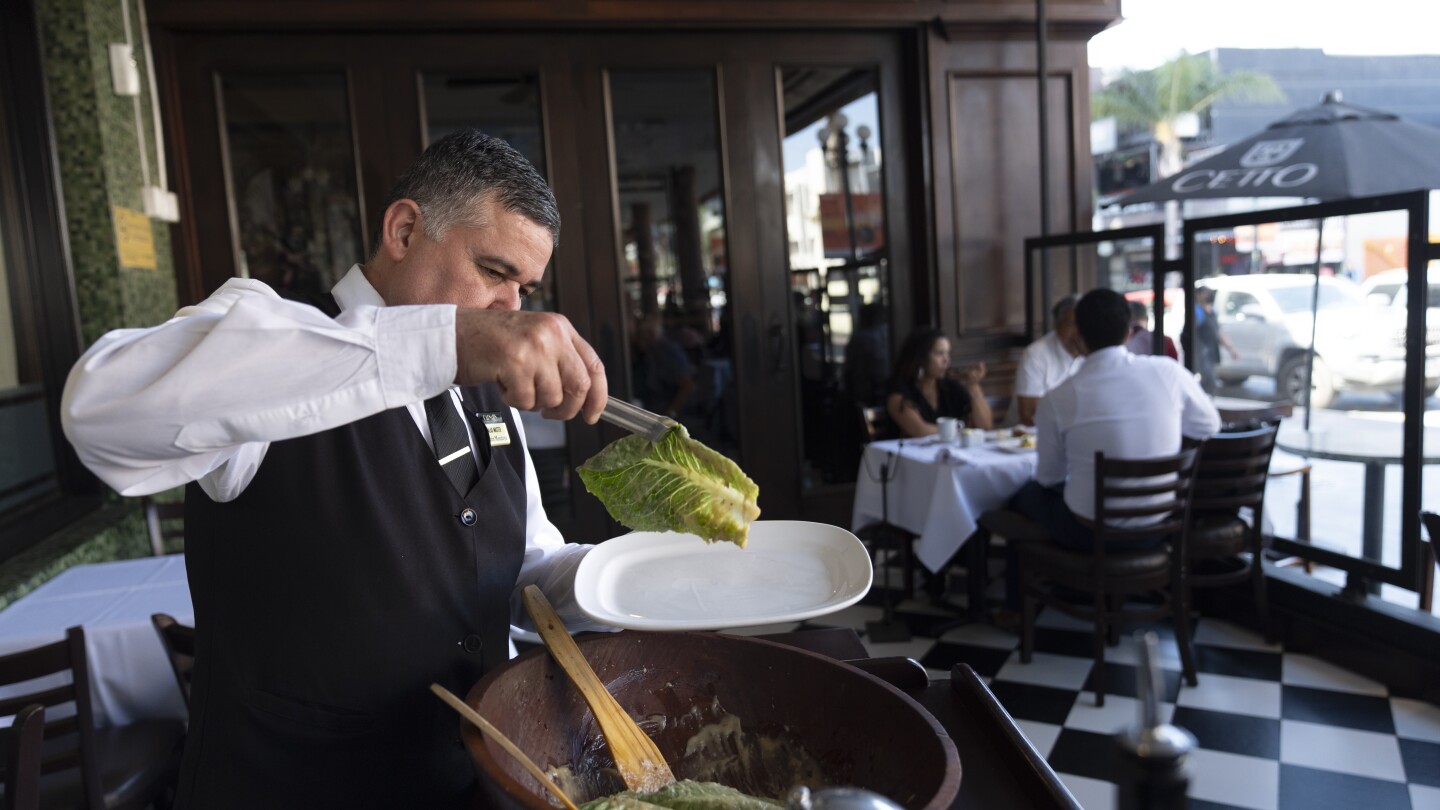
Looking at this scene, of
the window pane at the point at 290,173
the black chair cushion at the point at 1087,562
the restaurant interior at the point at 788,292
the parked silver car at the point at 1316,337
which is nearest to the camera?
the restaurant interior at the point at 788,292

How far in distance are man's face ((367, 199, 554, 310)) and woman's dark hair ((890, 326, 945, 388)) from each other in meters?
4.12

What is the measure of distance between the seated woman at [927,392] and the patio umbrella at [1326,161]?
1840 mm

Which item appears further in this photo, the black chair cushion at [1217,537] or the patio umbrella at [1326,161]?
the patio umbrella at [1326,161]

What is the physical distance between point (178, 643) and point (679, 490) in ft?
5.46

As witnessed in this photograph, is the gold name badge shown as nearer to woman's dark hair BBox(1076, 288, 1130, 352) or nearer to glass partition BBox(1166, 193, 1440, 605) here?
woman's dark hair BBox(1076, 288, 1130, 352)

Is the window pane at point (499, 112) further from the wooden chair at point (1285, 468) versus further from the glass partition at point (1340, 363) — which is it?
the wooden chair at point (1285, 468)

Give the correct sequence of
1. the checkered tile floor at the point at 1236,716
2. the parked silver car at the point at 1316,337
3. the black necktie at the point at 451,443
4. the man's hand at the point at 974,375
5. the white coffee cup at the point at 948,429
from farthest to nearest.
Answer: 1. the man's hand at the point at 974,375
2. the white coffee cup at the point at 948,429
3. the parked silver car at the point at 1316,337
4. the checkered tile floor at the point at 1236,716
5. the black necktie at the point at 451,443

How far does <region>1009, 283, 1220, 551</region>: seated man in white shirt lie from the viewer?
3.83 meters

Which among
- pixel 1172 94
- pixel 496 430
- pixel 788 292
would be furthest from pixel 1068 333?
pixel 1172 94

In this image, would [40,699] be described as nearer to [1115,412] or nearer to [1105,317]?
[1115,412]

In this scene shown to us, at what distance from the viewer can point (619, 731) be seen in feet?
3.65

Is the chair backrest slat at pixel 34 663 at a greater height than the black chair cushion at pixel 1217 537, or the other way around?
the chair backrest slat at pixel 34 663

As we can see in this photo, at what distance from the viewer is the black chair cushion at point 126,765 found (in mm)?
2213

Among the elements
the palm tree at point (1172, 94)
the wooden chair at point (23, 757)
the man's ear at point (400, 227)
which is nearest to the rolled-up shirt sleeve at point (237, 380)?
the man's ear at point (400, 227)
